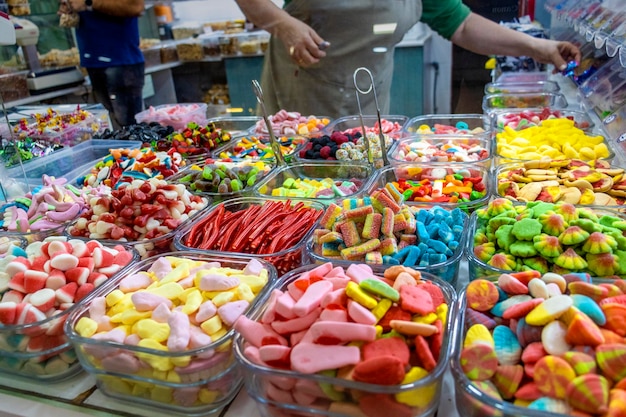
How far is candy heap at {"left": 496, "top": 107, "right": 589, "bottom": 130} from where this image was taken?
1.73 metres

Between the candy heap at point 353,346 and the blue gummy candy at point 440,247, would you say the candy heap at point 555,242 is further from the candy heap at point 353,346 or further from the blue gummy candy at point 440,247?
the candy heap at point 353,346

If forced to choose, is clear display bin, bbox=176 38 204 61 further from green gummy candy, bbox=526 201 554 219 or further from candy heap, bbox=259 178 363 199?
green gummy candy, bbox=526 201 554 219

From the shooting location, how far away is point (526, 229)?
0.87 metres

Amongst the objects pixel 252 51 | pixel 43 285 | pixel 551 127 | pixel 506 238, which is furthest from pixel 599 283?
pixel 252 51

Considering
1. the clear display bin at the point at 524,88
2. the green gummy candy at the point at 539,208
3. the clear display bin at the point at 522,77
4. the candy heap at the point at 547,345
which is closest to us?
the candy heap at the point at 547,345

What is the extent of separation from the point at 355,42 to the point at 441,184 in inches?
45.0

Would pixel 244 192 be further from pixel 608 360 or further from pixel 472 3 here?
pixel 472 3

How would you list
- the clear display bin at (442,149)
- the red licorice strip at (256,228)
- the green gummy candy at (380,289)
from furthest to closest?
1. the clear display bin at (442,149)
2. the red licorice strip at (256,228)
3. the green gummy candy at (380,289)

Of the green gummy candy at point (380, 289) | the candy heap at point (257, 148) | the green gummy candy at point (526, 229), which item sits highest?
the green gummy candy at point (380, 289)

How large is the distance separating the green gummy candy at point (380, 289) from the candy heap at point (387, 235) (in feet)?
0.55

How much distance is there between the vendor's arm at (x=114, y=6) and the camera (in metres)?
2.62

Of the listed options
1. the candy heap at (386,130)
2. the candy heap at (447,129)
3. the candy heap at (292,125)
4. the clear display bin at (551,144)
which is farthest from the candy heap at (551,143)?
the candy heap at (292,125)

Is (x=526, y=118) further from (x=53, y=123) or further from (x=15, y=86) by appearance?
(x=15, y=86)

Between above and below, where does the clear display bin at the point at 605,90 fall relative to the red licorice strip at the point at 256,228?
above
